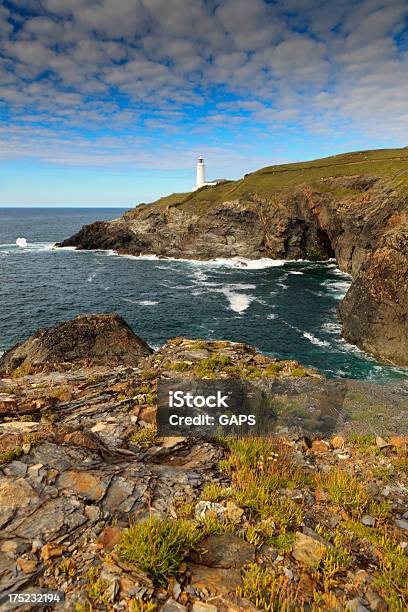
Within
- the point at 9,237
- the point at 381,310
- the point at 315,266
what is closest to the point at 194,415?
the point at 381,310

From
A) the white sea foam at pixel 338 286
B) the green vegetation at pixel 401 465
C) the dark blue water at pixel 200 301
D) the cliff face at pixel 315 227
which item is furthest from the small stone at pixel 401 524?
the white sea foam at pixel 338 286

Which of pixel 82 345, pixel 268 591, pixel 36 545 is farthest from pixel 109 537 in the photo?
pixel 82 345

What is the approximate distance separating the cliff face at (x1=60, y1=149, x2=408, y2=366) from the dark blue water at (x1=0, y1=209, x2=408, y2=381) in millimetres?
4630

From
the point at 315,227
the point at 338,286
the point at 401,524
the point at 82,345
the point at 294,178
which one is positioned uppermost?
the point at 294,178

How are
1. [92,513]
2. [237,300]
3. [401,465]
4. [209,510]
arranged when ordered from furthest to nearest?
[237,300] → [401,465] → [209,510] → [92,513]

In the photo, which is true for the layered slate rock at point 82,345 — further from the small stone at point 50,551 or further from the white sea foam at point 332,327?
the white sea foam at point 332,327

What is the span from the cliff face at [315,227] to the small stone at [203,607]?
35697 millimetres

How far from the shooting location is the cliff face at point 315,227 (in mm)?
38281

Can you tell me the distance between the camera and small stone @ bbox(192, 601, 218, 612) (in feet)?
14.6

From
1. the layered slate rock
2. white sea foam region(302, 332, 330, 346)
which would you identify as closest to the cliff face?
white sea foam region(302, 332, 330, 346)

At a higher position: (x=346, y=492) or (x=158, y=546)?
(x=158, y=546)

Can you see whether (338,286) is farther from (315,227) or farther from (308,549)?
(308,549)

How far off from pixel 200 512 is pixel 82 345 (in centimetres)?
2083

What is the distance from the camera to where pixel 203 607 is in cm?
450
